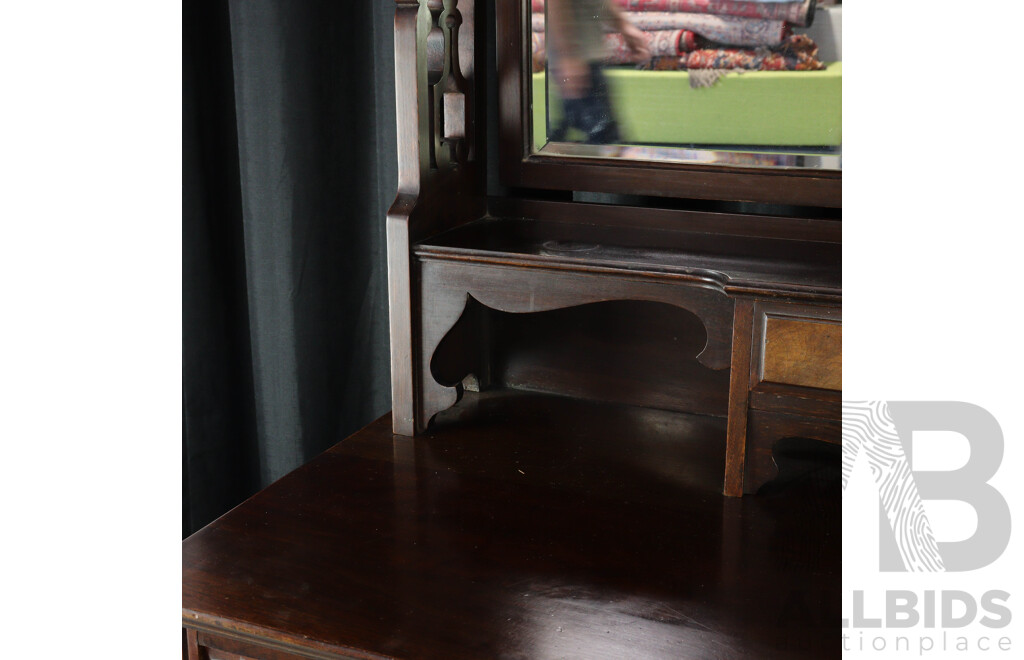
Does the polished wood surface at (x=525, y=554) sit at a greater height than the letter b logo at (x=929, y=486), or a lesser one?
lesser

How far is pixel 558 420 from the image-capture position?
3.98ft

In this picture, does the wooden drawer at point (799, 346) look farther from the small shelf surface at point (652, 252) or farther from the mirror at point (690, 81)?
the mirror at point (690, 81)

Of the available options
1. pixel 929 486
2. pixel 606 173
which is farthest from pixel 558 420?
pixel 929 486

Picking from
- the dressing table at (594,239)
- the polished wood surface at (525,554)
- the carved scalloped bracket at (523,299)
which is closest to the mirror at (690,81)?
the dressing table at (594,239)

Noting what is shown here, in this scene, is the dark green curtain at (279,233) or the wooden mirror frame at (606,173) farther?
the dark green curtain at (279,233)

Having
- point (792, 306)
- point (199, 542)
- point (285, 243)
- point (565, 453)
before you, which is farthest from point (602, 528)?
point (285, 243)

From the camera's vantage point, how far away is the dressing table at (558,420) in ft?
2.60

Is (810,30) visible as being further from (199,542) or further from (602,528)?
(199,542)

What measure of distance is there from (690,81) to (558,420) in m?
0.46

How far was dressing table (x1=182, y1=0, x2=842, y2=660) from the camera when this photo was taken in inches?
31.2

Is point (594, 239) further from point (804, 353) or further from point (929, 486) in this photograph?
point (929, 486)

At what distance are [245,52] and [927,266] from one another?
3.94 ft

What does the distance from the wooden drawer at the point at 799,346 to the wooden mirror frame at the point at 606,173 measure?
0.22 meters

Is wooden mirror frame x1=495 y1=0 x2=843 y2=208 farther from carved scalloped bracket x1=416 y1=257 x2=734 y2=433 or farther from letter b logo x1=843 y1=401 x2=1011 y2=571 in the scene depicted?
letter b logo x1=843 y1=401 x2=1011 y2=571
